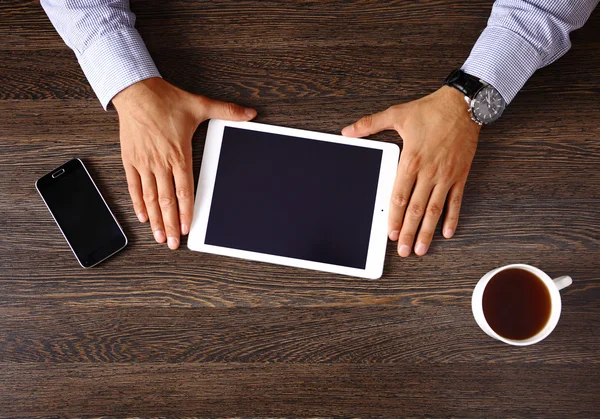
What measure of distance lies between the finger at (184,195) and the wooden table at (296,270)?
0.19 ft

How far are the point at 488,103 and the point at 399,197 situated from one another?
0.83 ft

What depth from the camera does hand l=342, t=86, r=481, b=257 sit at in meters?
0.87

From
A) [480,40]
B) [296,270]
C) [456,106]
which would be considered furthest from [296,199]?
[480,40]

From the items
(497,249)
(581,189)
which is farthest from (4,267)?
(581,189)

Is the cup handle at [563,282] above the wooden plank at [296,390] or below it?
above

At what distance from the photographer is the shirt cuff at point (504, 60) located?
85 cm

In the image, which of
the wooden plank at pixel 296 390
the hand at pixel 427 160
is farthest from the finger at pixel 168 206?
the hand at pixel 427 160

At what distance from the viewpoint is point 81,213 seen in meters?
0.89

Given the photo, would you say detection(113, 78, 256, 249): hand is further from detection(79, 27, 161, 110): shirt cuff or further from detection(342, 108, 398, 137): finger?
detection(342, 108, 398, 137): finger

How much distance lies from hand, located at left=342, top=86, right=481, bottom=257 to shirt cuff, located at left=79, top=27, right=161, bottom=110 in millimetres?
438

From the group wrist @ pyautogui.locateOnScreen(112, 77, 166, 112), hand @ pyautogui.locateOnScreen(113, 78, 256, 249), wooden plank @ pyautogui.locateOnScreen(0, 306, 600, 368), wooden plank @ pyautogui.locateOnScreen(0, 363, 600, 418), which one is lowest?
wooden plank @ pyautogui.locateOnScreen(0, 363, 600, 418)

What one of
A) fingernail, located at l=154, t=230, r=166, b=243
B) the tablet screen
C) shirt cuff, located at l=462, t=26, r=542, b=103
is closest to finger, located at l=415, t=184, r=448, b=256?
the tablet screen

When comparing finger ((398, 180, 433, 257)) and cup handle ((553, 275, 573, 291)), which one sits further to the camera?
finger ((398, 180, 433, 257))

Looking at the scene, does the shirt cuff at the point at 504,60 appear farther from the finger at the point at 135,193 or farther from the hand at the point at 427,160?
the finger at the point at 135,193
